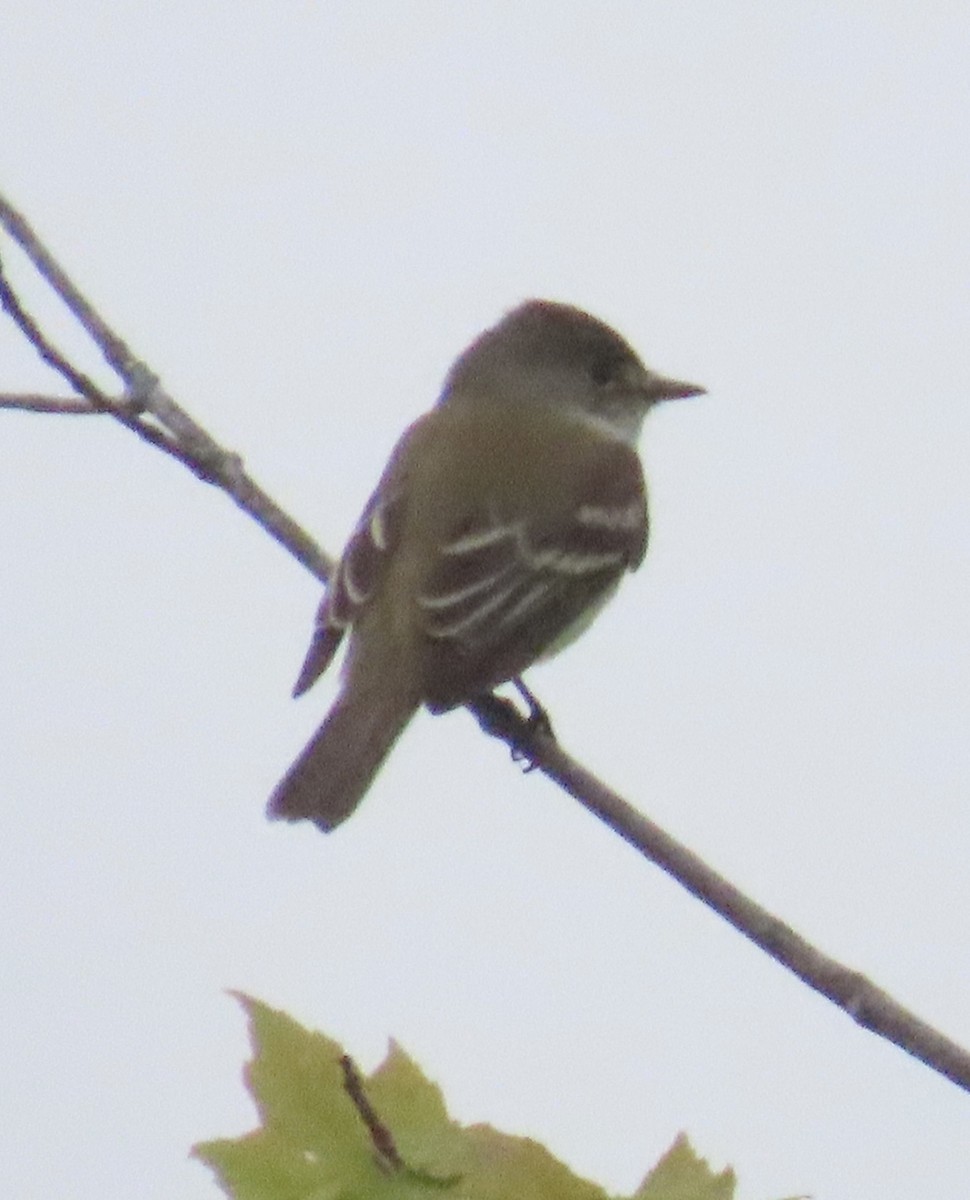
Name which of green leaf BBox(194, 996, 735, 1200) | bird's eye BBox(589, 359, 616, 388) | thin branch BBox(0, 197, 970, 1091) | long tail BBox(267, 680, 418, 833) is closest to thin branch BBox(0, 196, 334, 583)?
thin branch BBox(0, 197, 970, 1091)

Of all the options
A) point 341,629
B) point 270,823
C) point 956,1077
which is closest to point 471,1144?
point 956,1077

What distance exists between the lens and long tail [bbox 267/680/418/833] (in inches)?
189

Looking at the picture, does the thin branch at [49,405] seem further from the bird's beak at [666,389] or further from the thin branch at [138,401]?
the bird's beak at [666,389]

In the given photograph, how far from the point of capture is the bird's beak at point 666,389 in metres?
7.02

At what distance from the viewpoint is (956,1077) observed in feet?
8.86

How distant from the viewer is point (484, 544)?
568cm

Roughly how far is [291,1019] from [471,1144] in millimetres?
275

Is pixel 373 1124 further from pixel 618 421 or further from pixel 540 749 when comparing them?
pixel 618 421

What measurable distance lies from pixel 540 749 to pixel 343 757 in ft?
1.67

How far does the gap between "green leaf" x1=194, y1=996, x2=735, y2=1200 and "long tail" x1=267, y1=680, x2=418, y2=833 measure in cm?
206

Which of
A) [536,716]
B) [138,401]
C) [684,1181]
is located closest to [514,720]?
[536,716]

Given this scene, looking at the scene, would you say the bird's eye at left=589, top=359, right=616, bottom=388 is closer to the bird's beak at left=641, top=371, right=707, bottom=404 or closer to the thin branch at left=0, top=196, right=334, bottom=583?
the bird's beak at left=641, top=371, right=707, bottom=404

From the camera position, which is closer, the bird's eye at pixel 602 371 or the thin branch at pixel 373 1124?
the thin branch at pixel 373 1124

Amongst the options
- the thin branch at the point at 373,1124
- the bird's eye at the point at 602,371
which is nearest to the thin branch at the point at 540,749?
the thin branch at the point at 373,1124
